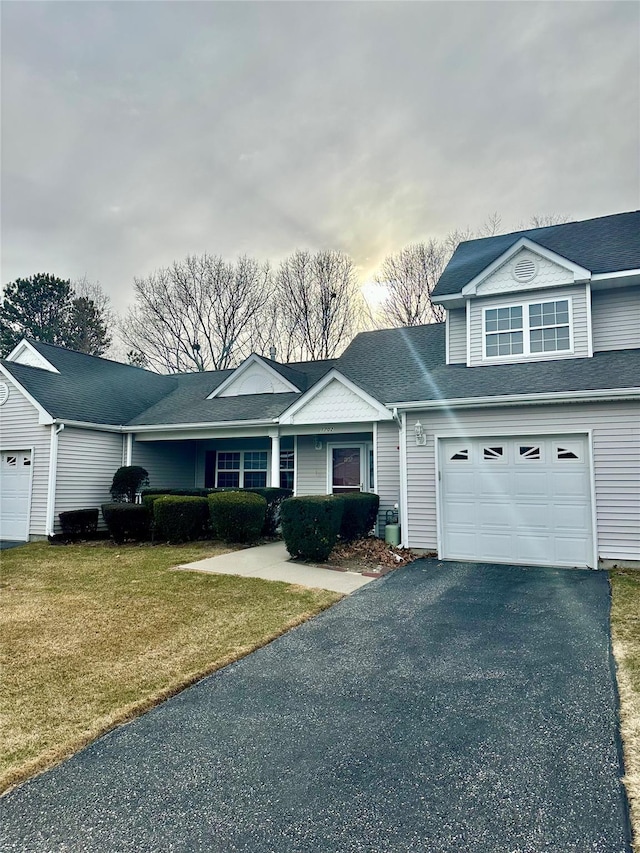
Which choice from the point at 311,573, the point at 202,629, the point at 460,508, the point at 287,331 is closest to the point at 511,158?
the point at 460,508

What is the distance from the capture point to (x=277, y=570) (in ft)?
27.7

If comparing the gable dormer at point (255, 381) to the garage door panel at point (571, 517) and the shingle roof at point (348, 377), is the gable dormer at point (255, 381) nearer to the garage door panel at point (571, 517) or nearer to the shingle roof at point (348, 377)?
the shingle roof at point (348, 377)

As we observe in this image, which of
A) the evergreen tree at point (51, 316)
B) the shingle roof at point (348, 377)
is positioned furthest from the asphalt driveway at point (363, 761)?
the evergreen tree at point (51, 316)

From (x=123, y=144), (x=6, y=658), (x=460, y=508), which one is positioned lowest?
(x=6, y=658)

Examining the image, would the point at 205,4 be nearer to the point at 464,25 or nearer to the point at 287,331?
the point at 464,25

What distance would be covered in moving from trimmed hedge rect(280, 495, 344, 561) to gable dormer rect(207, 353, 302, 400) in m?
6.63

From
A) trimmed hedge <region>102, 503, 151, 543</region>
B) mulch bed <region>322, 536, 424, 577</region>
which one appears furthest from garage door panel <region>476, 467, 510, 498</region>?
trimmed hedge <region>102, 503, 151, 543</region>

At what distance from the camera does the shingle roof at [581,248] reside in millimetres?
10797

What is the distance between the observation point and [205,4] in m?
9.86

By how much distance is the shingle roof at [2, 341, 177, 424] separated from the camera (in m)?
13.6

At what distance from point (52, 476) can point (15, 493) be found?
4.93 feet

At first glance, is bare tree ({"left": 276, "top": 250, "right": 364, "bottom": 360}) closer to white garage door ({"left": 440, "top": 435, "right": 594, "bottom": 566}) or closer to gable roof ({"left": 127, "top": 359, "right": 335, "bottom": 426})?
gable roof ({"left": 127, "top": 359, "right": 335, "bottom": 426})

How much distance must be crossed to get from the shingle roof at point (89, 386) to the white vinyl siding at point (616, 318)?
1323cm

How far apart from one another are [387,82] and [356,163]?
2756 millimetres
